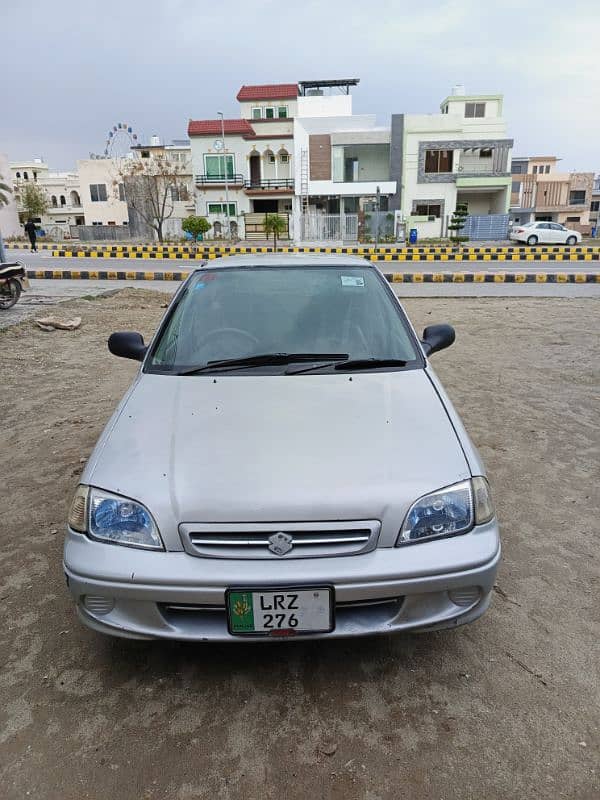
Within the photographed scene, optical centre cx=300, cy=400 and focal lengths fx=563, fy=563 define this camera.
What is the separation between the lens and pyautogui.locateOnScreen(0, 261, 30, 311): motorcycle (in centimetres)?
984

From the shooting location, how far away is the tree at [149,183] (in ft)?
137

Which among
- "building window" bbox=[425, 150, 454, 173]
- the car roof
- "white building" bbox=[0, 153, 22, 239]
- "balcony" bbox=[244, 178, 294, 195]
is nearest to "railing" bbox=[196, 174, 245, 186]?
"balcony" bbox=[244, 178, 294, 195]

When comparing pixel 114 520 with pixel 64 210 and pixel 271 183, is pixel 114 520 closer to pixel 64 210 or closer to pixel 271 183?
pixel 271 183

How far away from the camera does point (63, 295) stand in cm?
1239

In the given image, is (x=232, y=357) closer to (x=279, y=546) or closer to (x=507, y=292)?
(x=279, y=546)

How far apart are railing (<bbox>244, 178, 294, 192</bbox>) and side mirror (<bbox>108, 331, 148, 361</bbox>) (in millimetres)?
41610

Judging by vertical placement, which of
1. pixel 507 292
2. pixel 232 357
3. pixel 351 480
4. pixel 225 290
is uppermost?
pixel 225 290

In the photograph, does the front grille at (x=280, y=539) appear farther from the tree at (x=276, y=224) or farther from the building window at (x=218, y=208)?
the building window at (x=218, y=208)

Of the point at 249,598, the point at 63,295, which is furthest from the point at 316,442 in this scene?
the point at 63,295

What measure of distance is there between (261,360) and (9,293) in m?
9.06

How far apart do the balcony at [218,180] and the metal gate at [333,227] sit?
38.4 feet

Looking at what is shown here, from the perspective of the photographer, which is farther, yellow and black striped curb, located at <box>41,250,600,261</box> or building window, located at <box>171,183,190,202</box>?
building window, located at <box>171,183,190,202</box>

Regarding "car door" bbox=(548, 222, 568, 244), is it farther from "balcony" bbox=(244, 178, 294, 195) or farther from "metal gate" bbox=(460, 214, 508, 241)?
"balcony" bbox=(244, 178, 294, 195)

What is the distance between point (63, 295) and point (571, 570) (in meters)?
12.0
